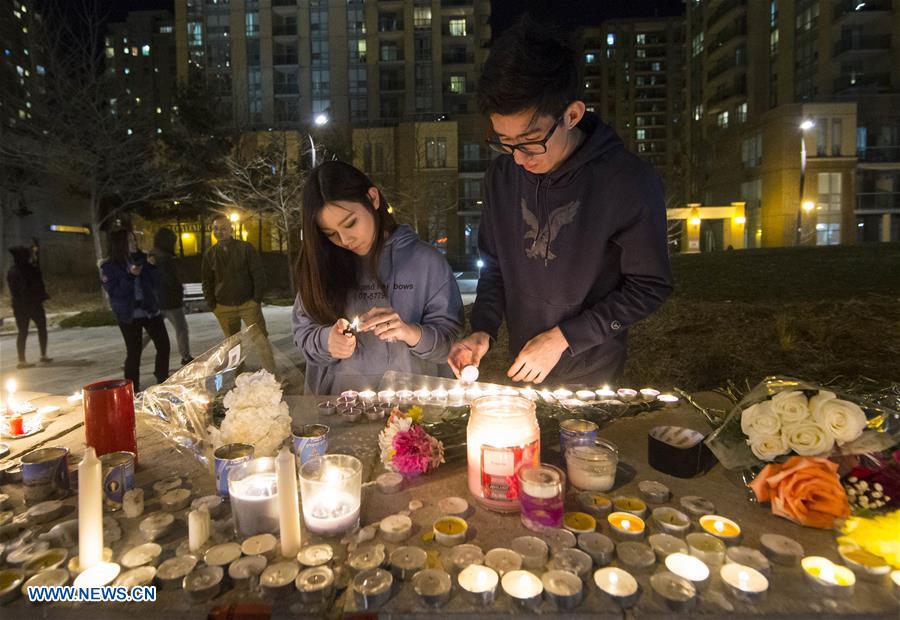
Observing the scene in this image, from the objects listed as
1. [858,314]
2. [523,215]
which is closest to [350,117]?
[858,314]

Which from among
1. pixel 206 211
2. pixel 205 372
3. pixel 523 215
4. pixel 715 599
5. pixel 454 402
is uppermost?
pixel 206 211

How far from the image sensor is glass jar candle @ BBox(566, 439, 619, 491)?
59.8 inches

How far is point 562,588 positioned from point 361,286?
6.74 ft

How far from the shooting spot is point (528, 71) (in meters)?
1.79

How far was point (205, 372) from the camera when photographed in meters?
1.86

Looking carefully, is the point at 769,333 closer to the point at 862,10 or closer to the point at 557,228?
the point at 557,228

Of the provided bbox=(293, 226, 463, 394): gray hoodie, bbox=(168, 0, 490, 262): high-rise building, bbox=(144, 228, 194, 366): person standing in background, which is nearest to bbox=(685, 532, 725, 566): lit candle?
bbox=(293, 226, 463, 394): gray hoodie

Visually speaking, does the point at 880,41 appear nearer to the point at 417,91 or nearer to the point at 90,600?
the point at 417,91

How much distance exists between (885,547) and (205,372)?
197 centimetres

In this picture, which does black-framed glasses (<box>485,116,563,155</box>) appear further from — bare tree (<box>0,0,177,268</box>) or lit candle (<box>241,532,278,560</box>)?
bare tree (<box>0,0,177,268</box>)

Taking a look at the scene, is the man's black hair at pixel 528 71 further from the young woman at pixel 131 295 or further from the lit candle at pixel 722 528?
the young woman at pixel 131 295

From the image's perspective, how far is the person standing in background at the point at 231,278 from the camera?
727cm

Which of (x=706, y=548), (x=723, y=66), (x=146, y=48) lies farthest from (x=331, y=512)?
(x=146, y=48)

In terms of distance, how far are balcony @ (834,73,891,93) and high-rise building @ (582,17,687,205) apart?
46.8m
